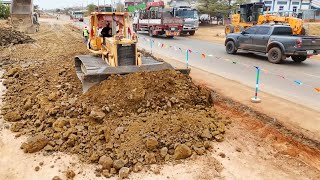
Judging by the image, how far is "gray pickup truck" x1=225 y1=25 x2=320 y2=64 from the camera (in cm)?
1380

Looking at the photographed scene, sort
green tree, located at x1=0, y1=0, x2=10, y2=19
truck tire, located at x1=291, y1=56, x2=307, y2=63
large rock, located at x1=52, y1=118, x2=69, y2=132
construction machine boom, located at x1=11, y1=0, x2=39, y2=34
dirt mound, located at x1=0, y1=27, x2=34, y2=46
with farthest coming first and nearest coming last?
green tree, located at x1=0, y1=0, x2=10, y2=19
construction machine boom, located at x1=11, y1=0, x2=39, y2=34
dirt mound, located at x1=0, y1=27, x2=34, y2=46
truck tire, located at x1=291, y1=56, x2=307, y2=63
large rock, located at x1=52, y1=118, x2=69, y2=132

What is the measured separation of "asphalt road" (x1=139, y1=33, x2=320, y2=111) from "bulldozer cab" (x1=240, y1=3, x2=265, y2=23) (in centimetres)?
860

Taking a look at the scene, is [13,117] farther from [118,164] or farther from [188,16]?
[188,16]

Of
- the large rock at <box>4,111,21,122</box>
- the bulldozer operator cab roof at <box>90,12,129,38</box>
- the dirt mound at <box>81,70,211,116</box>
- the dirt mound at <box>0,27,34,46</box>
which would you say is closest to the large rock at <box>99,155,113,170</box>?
the dirt mound at <box>81,70,211,116</box>

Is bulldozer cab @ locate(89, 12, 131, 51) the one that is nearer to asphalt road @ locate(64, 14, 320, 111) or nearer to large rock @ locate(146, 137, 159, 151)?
asphalt road @ locate(64, 14, 320, 111)

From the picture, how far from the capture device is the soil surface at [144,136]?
543cm

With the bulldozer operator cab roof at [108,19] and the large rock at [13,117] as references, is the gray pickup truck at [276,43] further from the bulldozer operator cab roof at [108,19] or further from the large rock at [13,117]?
the large rock at [13,117]

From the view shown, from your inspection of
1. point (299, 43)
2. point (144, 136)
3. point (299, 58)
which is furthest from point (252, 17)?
point (144, 136)

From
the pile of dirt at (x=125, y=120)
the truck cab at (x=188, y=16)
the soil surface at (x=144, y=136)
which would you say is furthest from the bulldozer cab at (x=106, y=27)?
the truck cab at (x=188, y=16)

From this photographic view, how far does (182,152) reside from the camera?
225 inches

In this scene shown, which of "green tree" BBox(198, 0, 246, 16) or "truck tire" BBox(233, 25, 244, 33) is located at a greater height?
"green tree" BBox(198, 0, 246, 16)

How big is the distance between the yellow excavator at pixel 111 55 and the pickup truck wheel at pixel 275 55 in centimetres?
684

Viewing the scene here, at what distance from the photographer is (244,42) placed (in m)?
16.4

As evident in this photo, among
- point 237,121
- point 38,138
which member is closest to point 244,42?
point 237,121
